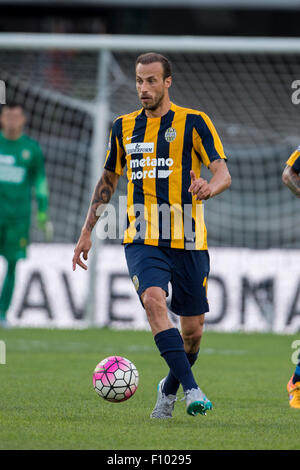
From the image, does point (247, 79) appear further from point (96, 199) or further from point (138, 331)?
point (96, 199)

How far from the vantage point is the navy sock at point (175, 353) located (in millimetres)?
5000

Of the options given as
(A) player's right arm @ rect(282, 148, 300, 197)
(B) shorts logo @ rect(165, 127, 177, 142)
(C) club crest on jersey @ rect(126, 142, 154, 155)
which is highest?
(B) shorts logo @ rect(165, 127, 177, 142)

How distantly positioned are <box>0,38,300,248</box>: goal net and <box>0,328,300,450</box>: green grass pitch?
136 inches

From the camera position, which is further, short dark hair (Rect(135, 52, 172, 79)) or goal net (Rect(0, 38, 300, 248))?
goal net (Rect(0, 38, 300, 248))

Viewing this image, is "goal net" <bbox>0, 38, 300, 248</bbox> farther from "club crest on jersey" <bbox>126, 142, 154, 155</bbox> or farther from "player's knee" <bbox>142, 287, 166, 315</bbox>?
"player's knee" <bbox>142, 287, 166, 315</bbox>

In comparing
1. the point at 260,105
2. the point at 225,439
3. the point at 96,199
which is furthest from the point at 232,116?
the point at 225,439

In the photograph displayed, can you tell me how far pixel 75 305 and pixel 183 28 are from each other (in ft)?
41.6

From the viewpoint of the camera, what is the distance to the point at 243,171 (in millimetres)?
14078

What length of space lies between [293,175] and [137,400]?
1.73 m

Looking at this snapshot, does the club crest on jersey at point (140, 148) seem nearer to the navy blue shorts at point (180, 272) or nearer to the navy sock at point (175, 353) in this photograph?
the navy blue shorts at point (180, 272)

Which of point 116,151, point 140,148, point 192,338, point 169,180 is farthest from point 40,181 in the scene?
point 192,338

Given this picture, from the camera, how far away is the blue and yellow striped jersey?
17.6 feet

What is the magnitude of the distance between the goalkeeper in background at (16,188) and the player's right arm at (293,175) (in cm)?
577

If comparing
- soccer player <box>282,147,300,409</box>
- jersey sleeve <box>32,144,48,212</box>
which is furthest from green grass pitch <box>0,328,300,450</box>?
jersey sleeve <box>32,144,48,212</box>
